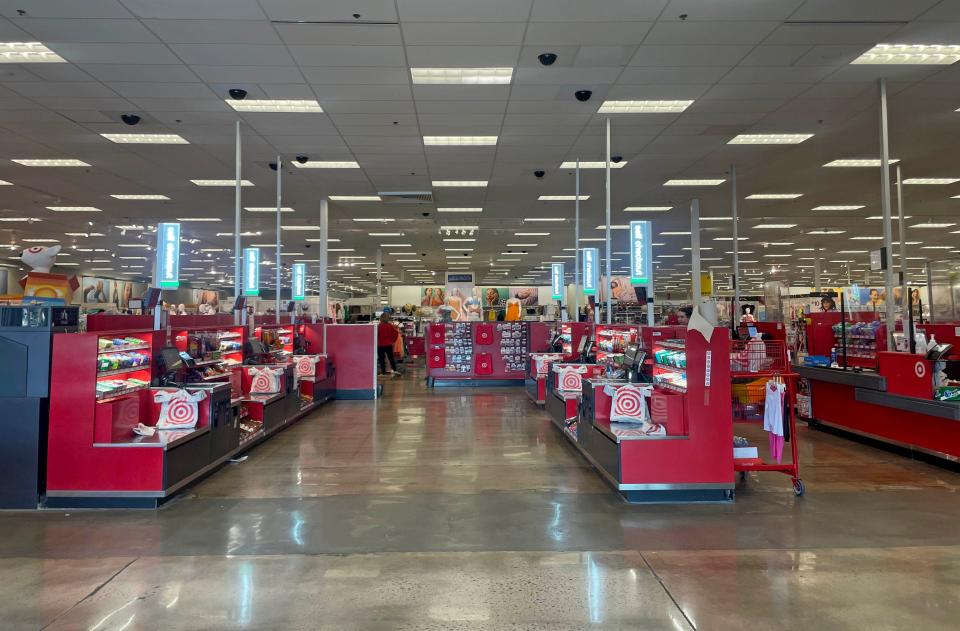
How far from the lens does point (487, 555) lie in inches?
140

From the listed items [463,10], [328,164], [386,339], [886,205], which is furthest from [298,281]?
[886,205]

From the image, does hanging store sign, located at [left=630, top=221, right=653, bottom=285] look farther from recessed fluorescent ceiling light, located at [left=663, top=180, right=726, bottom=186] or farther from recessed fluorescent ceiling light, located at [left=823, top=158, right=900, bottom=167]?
recessed fluorescent ceiling light, located at [left=823, top=158, right=900, bottom=167]

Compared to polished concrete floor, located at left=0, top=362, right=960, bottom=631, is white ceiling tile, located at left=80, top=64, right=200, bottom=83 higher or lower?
higher

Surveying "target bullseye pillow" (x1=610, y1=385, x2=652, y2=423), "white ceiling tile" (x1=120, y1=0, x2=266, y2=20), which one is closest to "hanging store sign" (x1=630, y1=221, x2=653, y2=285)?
"target bullseye pillow" (x1=610, y1=385, x2=652, y2=423)

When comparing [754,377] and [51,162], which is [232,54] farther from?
[754,377]

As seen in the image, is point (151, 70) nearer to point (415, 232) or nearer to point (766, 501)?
point (766, 501)

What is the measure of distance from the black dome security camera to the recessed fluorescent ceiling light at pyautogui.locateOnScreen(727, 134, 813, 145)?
3.95m

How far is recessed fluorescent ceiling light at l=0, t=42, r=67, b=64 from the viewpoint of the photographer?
5.34 metres

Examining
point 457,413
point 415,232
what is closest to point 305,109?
point 457,413

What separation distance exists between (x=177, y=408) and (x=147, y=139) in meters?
4.88

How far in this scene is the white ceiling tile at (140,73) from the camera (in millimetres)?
5791

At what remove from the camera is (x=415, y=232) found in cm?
1598

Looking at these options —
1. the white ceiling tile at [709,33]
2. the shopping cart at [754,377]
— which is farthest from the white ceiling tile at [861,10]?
the shopping cart at [754,377]

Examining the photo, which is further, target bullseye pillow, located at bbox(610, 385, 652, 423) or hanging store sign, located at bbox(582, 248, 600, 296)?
hanging store sign, located at bbox(582, 248, 600, 296)
